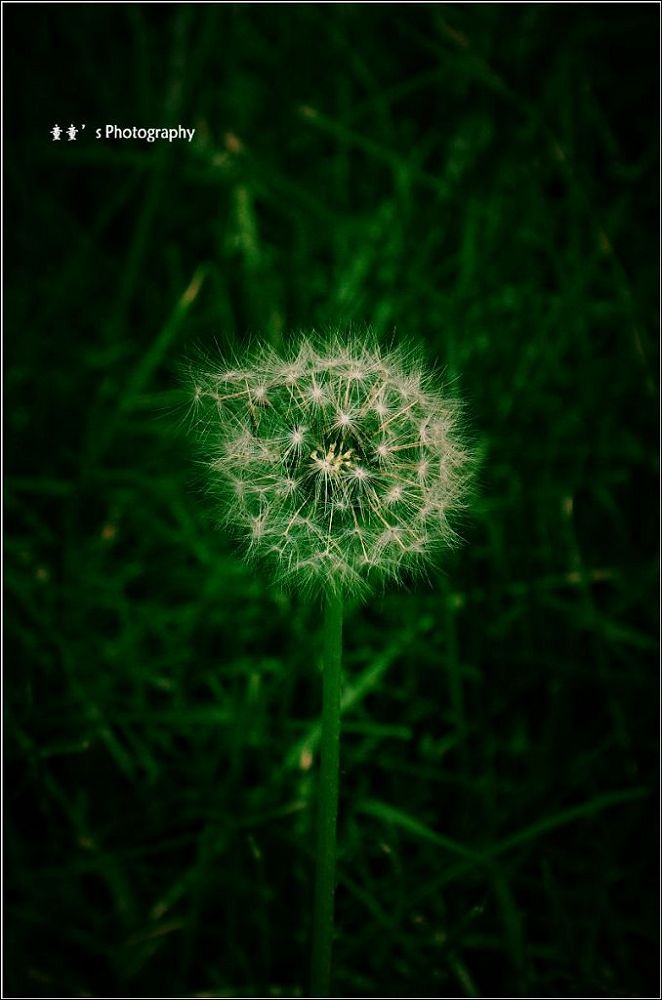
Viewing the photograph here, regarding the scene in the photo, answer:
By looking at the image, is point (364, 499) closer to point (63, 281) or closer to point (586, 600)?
point (586, 600)

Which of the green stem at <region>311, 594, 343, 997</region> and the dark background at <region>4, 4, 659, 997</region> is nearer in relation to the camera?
the green stem at <region>311, 594, 343, 997</region>

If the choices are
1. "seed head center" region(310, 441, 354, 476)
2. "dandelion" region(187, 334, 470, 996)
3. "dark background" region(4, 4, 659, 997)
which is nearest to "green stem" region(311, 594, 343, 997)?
"dandelion" region(187, 334, 470, 996)

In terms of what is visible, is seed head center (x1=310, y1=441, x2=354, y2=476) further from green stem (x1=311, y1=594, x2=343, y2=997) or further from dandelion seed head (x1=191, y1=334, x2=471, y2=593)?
green stem (x1=311, y1=594, x2=343, y2=997)

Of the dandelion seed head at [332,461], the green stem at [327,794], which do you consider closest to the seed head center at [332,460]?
the dandelion seed head at [332,461]

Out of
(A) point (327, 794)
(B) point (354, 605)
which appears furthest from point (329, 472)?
(B) point (354, 605)

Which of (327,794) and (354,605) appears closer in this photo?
(327,794)

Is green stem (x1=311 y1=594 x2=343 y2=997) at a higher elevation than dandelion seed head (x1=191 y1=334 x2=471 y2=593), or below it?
below

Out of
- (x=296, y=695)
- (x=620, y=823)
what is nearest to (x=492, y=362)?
(x=296, y=695)

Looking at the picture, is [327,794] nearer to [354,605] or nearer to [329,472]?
[329,472]
